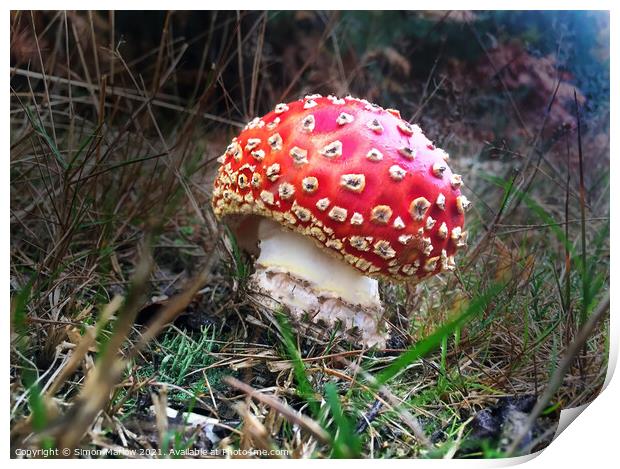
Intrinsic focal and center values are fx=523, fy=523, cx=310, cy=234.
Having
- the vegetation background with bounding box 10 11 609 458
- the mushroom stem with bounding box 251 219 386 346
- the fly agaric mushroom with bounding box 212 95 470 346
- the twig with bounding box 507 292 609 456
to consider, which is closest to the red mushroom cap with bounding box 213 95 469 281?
the fly agaric mushroom with bounding box 212 95 470 346

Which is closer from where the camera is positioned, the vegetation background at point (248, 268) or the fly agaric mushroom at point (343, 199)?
the vegetation background at point (248, 268)

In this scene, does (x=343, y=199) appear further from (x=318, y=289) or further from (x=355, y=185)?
(x=318, y=289)

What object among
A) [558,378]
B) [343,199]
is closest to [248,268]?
[343,199]

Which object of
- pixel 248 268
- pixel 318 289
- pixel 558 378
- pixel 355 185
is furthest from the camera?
pixel 248 268

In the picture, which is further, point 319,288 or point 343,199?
point 319,288

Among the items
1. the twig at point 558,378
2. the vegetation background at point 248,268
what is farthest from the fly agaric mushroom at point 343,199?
the twig at point 558,378

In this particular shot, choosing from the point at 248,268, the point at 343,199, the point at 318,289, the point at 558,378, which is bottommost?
the point at 248,268

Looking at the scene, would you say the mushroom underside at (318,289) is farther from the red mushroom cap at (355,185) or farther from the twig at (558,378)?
the twig at (558,378)

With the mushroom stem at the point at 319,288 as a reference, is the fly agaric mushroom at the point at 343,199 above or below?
above
